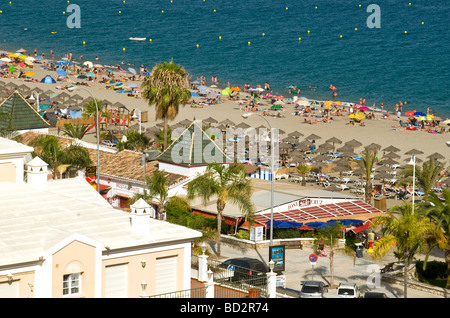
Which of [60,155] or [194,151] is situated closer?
[60,155]

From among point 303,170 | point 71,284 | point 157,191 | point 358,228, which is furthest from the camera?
point 303,170

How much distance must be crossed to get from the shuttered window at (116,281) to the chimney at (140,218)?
127 cm

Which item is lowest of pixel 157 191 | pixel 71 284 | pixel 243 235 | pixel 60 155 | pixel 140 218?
pixel 243 235

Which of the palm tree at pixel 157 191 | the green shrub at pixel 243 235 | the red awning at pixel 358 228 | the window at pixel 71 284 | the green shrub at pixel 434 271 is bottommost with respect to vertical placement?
the green shrub at pixel 434 271

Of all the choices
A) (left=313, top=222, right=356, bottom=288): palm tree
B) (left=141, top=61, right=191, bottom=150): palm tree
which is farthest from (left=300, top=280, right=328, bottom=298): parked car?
(left=141, top=61, right=191, bottom=150): palm tree

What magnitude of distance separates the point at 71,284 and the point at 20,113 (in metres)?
41.0

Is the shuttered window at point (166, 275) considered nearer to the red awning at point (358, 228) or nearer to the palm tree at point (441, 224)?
the palm tree at point (441, 224)

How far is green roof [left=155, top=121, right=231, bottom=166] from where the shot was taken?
5306 cm

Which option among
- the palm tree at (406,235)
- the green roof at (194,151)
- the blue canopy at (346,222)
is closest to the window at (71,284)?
the palm tree at (406,235)

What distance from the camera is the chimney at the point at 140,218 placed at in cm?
2778

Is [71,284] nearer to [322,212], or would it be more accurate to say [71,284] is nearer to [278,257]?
[278,257]

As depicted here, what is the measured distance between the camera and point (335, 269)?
4203cm

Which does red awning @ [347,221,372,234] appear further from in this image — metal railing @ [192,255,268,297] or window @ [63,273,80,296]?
window @ [63,273,80,296]

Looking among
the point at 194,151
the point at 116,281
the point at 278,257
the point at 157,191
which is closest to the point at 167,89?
the point at 194,151
